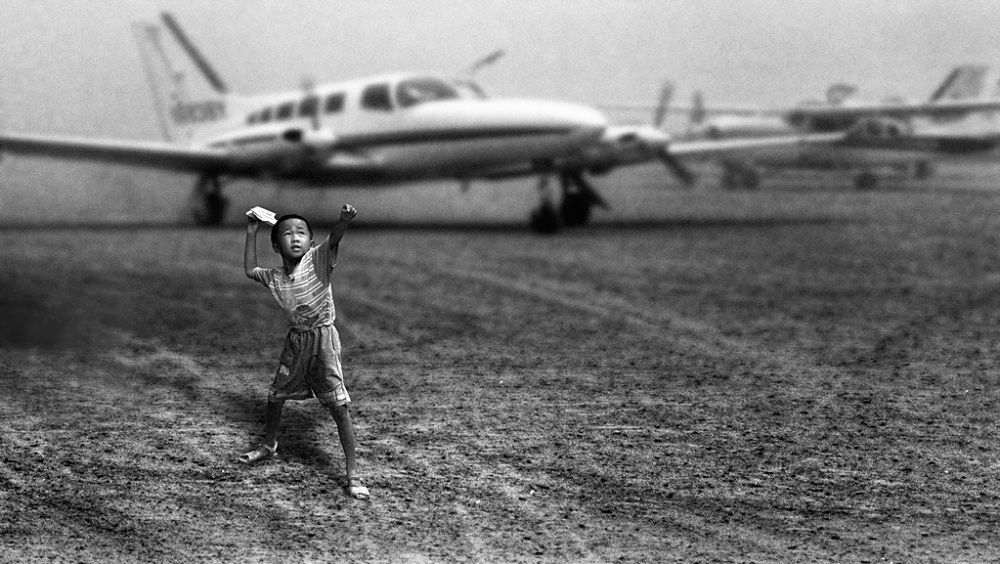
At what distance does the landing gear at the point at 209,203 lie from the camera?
23844 mm

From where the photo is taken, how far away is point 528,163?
20.8 m

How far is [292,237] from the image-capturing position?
16.3ft

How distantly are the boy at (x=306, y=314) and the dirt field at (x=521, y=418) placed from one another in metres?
0.48

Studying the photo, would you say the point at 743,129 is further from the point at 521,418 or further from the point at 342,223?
the point at 342,223

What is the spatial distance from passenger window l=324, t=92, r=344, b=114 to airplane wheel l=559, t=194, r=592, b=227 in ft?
17.7

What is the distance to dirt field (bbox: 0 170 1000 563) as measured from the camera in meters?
4.77

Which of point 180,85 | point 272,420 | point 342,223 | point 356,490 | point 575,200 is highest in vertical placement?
point 180,85

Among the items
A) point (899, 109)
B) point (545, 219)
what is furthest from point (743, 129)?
point (545, 219)

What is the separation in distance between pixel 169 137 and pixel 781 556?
1132 inches

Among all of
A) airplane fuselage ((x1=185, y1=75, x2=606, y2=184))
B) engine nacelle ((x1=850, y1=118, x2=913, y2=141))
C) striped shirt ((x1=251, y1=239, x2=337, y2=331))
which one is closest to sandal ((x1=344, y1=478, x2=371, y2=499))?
striped shirt ((x1=251, y1=239, x2=337, y2=331))

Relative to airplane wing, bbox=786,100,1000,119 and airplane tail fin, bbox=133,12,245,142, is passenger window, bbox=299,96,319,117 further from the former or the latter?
airplane wing, bbox=786,100,1000,119

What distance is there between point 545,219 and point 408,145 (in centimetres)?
343

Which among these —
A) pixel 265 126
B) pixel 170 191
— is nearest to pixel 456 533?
pixel 265 126

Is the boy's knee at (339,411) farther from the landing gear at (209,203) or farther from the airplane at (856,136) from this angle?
the airplane at (856,136)
